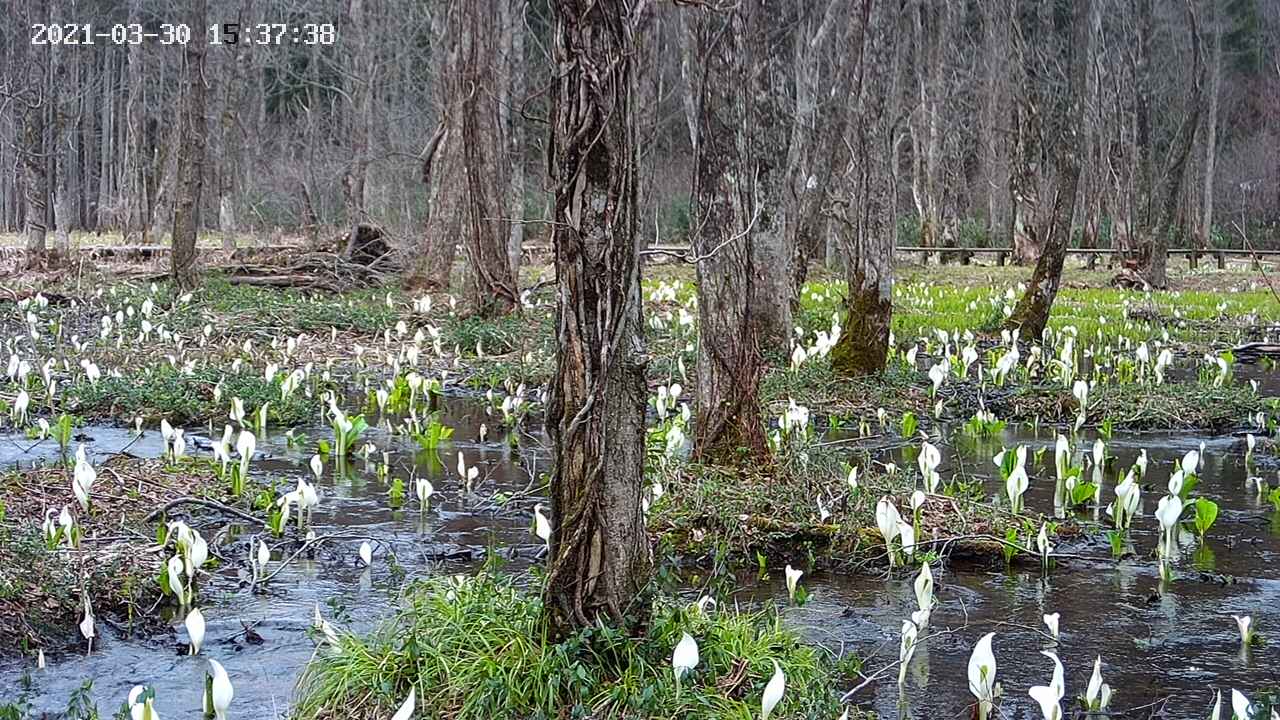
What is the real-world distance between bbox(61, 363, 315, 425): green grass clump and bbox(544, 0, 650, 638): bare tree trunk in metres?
6.36

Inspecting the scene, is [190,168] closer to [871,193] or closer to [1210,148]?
[871,193]

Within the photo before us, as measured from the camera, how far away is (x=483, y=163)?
47.7 ft

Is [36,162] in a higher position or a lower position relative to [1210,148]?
lower

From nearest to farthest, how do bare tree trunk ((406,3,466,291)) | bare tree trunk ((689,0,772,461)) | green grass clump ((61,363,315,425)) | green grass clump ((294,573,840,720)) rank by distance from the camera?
green grass clump ((294,573,840,720)), bare tree trunk ((689,0,772,461)), green grass clump ((61,363,315,425)), bare tree trunk ((406,3,466,291))

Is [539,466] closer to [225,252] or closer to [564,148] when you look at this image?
[564,148]

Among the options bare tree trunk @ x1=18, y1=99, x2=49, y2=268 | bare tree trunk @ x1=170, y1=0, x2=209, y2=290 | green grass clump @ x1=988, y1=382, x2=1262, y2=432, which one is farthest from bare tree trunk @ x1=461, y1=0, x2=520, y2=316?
bare tree trunk @ x1=18, y1=99, x2=49, y2=268

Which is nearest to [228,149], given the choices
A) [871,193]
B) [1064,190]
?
[1064,190]

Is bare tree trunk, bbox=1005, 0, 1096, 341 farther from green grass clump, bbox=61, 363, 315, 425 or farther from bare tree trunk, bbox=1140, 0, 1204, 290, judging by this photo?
bare tree trunk, bbox=1140, 0, 1204, 290

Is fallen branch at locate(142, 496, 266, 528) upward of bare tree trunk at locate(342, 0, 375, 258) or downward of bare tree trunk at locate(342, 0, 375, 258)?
downward

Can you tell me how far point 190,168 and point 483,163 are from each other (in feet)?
13.9

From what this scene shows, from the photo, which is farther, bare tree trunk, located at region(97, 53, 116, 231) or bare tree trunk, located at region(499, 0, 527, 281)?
bare tree trunk, located at region(97, 53, 116, 231)

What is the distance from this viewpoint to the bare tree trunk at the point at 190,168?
1611 centimetres

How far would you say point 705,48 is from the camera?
283 inches

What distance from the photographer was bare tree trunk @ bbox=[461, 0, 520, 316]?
14508 millimetres
